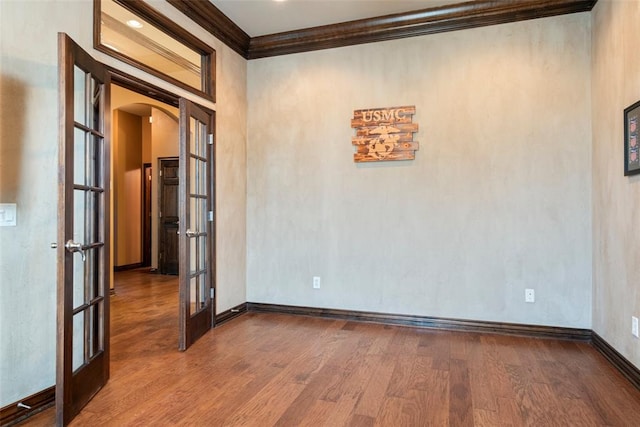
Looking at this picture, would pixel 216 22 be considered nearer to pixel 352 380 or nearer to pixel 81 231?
pixel 81 231

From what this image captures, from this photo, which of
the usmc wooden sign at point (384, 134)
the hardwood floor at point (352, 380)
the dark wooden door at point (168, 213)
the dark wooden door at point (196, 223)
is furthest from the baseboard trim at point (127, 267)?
the usmc wooden sign at point (384, 134)

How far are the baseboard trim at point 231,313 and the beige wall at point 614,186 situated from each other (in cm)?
338

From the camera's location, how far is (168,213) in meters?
7.27

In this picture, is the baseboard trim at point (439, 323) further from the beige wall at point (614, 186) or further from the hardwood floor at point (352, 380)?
the beige wall at point (614, 186)

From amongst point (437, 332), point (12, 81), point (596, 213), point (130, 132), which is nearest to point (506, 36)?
point (596, 213)

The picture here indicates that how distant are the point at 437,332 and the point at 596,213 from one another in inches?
67.8

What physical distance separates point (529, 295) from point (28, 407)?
12.6ft

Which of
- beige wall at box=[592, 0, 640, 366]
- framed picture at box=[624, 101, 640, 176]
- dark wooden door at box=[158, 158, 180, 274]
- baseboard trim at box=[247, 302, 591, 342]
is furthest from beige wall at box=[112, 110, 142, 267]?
framed picture at box=[624, 101, 640, 176]

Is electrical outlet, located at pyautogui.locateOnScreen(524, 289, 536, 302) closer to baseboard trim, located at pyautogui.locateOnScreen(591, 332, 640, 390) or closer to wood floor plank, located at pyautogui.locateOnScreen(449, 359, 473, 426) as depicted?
baseboard trim, located at pyautogui.locateOnScreen(591, 332, 640, 390)

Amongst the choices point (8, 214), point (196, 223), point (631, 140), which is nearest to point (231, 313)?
point (196, 223)

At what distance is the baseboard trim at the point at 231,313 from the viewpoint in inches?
153

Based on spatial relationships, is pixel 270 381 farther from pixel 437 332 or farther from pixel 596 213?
pixel 596 213

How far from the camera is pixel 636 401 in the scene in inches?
90.7

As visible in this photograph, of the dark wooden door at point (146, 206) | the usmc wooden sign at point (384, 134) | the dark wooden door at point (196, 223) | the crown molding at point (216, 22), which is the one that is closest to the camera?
the dark wooden door at point (196, 223)
